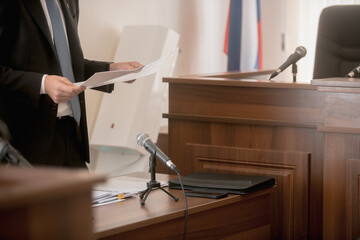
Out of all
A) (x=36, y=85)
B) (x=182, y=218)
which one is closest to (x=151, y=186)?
(x=182, y=218)

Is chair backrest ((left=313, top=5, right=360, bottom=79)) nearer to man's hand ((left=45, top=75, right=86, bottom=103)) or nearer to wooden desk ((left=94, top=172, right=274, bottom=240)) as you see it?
wooden desk ((left=94, top=172, right=274, bottom=240))

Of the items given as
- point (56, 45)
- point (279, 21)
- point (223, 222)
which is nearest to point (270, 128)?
point (223, 222)

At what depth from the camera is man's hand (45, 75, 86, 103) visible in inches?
78.3

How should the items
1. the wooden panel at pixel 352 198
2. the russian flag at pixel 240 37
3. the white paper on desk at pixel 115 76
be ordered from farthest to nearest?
the russian flag at pixel 240 37 → the wooden panel at pixel 352 198 → the white paper on desk at pixel 115 76

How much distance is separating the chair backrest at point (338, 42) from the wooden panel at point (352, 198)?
3.64ft

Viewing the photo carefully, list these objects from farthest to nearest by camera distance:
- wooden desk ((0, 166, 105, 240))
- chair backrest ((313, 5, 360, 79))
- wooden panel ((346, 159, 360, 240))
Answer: chair backrest ((313, 5, 360, 79)), wooden panel ((346, 159, 360, 240)), wooden desk ((0, 166, 105, 240))

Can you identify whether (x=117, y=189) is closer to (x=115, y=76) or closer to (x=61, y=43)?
(x=115, y=76)

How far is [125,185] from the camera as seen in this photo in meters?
2.31

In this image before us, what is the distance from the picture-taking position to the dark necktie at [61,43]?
7.38ft

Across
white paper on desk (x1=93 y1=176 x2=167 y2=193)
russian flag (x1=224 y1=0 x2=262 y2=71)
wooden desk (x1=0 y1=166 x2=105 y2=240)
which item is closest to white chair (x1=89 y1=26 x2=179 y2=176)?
russian flag (x1=224 y1=0 x2=262 y2=71)

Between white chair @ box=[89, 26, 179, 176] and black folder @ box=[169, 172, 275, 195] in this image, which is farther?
white chair @ box=[89, 26, 179, 176]

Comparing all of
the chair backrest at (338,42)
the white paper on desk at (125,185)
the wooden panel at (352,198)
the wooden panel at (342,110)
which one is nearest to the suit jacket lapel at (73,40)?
the white paper on desk at (125,185)

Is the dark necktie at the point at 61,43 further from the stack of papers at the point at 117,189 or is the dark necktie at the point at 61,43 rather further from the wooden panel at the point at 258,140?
the wooden panel at the point at 258,140

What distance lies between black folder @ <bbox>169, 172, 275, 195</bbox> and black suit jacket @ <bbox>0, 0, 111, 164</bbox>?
0.52 metres
